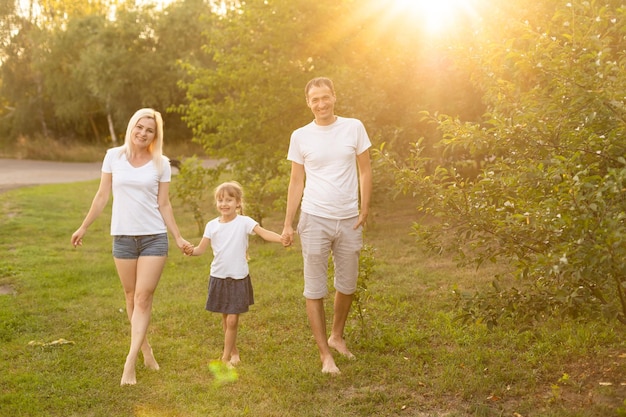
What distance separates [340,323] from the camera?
5.98m

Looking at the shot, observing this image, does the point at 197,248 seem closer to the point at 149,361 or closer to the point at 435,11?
the point at 149,361

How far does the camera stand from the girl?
18.5 feet

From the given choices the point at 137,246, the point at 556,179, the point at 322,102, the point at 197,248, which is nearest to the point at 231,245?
the point at 197,248

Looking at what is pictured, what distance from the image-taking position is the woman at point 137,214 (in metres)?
5.32

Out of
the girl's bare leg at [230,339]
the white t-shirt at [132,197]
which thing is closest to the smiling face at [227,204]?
the white t-shirt at [132,197]

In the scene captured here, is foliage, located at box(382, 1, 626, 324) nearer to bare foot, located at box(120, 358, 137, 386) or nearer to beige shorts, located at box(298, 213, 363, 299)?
beige shorts, located at box(298, 213, 363, 299)

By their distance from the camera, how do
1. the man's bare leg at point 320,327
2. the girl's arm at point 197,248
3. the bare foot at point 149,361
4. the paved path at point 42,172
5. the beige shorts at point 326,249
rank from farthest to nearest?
1. the paved path at point 42,172
2. the bare foot at point 149,361
3. the girl's arm at point 197,248
4. the man's bare leg at point 320,327
5. the beige shorts at point 326,249

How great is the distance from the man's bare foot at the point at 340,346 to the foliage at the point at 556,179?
1550 mm

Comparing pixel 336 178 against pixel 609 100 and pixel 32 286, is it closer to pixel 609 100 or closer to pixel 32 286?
pixel 609 100

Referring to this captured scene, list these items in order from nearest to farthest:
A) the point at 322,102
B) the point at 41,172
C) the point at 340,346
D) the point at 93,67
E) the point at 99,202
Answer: the point at 322,102
the point at 99,202
the point at 340,346
the point at 41,172
the point at 93,67

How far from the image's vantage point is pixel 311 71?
613 inches

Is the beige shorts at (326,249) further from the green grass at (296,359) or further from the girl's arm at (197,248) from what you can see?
the girl's arm at (197,248)

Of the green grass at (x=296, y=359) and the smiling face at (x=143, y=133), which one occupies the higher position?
the smiling face at (x=143, y=133)

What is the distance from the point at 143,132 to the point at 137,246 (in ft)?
2.98
